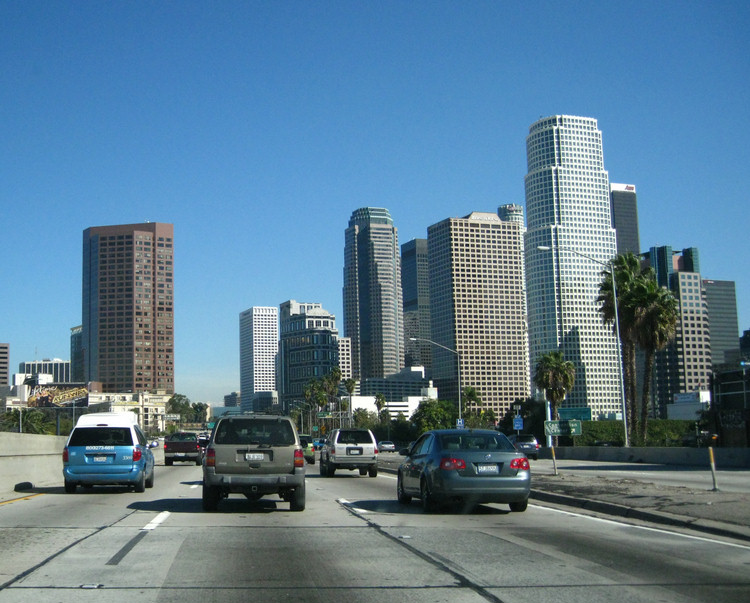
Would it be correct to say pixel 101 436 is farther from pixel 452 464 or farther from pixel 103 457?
pixel 452 464

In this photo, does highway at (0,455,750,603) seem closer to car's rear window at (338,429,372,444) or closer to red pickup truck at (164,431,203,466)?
car's rear window at (338,429,372,444)

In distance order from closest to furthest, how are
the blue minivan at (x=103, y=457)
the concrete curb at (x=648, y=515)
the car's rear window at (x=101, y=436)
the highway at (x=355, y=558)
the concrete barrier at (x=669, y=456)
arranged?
1. the highway at (x=355, y=558)
2. the concrete curb at (x=648, y=515)
3. the blue minivan at (x=103, y=457)
4. the car's rear window at (x=101, y=436)
5. the concrete barrier at (x=669, y=456)

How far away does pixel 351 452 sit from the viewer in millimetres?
30797

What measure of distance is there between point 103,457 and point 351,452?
11515 mm

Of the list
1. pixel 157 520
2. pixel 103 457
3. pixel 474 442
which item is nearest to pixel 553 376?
pixel 103 457

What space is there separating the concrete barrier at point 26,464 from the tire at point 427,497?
11.7m

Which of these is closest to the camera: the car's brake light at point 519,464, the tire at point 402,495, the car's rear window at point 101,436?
the car's brake light at point 519,464

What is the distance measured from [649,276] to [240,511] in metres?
50.3

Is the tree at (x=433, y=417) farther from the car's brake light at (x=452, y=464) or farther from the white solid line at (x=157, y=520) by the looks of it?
the car's brake light at (x=452, y=464)

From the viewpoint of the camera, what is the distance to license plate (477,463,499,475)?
51.3 ft

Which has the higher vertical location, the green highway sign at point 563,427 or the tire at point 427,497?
the green highway sign at point 563,427

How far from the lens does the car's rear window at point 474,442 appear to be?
16.2 metres

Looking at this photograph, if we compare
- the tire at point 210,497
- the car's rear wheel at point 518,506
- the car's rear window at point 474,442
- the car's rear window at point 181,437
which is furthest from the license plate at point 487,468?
the car's rear window at point 181,437

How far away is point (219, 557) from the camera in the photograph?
422 inches
